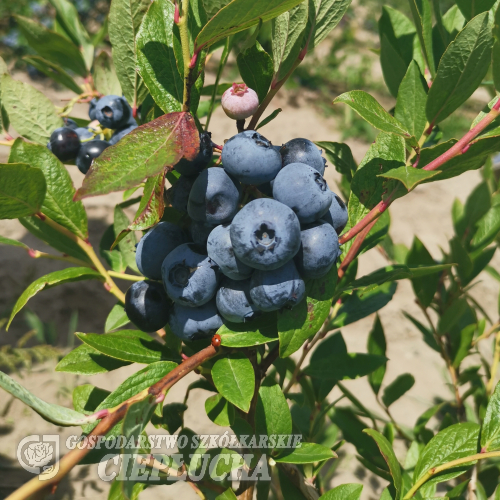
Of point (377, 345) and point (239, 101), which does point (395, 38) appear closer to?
point (239, 101)

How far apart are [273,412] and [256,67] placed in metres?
0.53

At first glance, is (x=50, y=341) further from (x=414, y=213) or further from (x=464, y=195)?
(x=464, y=195)

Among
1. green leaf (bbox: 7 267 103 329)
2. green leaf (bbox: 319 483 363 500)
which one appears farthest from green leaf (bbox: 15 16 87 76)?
green leaf (bbox: 319 483 363 500)

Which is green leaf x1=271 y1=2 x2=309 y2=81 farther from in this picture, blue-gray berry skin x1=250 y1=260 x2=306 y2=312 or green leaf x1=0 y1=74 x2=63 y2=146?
green leaf x1=0 y1=74 x2=63 y2=146

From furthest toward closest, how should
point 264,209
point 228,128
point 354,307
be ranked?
point 228,128 → point 354,307 → point 264,209

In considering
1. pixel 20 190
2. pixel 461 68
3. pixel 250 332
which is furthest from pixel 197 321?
pixel 461 68

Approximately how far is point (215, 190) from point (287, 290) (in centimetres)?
15

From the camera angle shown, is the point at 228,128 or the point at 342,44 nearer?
the point at 228,128

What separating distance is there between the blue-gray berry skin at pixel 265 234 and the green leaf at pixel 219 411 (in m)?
0.35

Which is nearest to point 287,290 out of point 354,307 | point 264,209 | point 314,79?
point 264,209

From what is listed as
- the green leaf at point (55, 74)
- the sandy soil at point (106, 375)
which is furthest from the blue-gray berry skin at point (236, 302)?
the sandy soil at point (106, 375)

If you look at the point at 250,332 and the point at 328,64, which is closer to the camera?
the point at 250,332

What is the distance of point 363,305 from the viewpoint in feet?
3.65

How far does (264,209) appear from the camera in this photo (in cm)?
57
